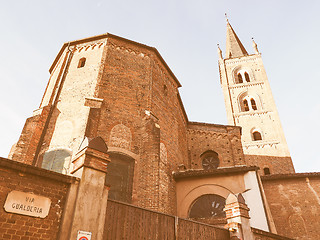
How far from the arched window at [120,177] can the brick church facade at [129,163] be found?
0.13ft

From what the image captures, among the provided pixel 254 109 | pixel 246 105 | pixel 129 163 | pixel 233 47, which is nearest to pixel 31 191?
pixel 129 163

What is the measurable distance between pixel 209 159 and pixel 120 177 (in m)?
9.79

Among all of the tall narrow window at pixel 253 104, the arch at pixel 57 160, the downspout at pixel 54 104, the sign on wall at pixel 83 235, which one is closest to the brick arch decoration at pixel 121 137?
the arch at pixel 57 160

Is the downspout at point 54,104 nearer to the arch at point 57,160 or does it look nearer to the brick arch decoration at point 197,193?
the arch at point 57,160

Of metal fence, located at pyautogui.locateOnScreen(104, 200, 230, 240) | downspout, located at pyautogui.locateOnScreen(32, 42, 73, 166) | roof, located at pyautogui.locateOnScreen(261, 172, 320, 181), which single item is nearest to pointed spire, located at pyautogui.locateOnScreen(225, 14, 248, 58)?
roof, located at pyautogui.locateOnScreen(261, 172, 320, 181)

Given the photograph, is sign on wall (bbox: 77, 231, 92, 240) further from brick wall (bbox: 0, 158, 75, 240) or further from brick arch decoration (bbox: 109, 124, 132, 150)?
brick arch decoration (bbox: 109, 124, 132, 150)

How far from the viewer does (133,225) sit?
584cm

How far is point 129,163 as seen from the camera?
1041 centimetres

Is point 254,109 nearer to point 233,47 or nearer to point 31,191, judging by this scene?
point 233,47

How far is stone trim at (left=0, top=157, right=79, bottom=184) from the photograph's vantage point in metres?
4.39

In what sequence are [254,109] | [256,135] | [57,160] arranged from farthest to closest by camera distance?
[254,109] → [256,135] → [57,160]

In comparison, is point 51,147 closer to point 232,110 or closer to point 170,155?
point 170,155

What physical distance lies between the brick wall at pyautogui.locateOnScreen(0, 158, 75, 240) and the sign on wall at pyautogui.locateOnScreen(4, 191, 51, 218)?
2.3 inches

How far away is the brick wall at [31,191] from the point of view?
4.16 metres
